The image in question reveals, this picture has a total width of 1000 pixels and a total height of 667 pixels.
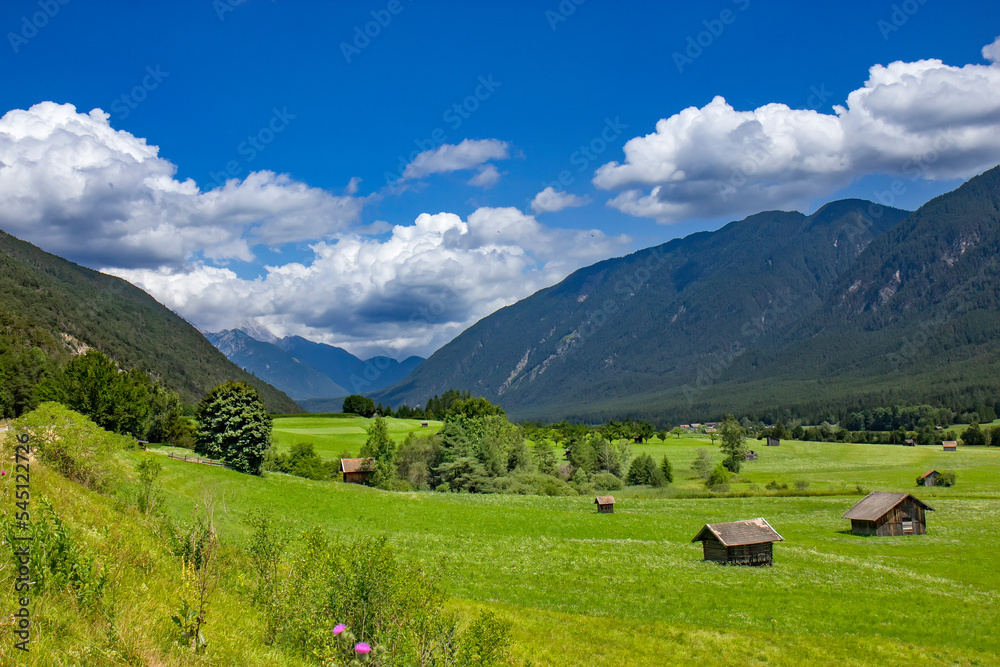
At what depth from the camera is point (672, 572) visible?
130ft

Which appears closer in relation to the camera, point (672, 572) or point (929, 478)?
point (672, 572)

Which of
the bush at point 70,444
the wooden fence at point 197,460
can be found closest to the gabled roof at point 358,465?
the wooden fence at point 197,460

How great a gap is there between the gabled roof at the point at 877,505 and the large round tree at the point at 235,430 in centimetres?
5616

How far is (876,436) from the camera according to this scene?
18450 centimetres

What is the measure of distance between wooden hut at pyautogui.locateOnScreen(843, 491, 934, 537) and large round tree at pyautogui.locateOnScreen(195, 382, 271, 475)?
56211mm

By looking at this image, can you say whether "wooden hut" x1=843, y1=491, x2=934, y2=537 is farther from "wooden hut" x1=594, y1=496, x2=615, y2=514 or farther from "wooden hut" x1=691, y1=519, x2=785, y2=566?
"wooden hut" x1=594, y1=496, x2=615, y2=514

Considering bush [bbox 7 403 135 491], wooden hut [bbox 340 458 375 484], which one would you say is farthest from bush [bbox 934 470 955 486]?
bush [bbox 7 403 135 491]

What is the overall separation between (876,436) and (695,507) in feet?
475

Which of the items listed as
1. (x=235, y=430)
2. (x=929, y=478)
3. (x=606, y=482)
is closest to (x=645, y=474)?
(x=606, y=482)

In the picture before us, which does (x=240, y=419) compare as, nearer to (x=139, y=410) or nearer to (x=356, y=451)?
(x=139, y=410)

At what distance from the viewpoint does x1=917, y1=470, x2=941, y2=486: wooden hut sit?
96944 mm

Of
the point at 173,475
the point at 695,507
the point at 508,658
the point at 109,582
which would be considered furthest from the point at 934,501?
the point at 109,582

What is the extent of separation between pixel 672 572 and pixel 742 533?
23.9ft

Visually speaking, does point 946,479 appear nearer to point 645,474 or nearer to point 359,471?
point 645,474
